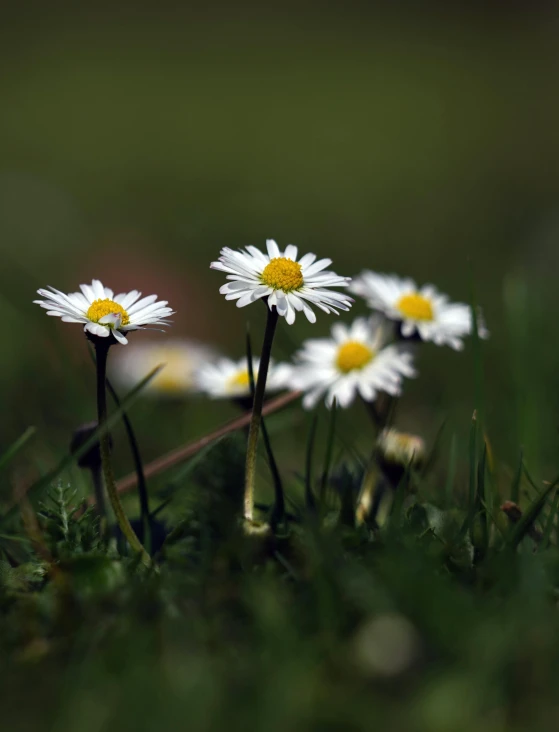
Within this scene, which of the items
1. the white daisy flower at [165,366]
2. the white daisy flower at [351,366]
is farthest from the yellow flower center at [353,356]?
the white daisy flower at [165,366]

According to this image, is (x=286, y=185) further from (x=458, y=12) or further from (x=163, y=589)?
(x=458, y=12)

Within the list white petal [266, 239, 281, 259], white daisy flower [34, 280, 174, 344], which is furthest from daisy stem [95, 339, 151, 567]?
white petal [266, 239, 281, 259]

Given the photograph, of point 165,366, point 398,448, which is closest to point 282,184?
point 165,366

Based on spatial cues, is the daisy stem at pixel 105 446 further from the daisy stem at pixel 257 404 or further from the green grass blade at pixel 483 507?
the green grass blade at pixel 483 507

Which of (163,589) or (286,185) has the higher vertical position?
(286,185)

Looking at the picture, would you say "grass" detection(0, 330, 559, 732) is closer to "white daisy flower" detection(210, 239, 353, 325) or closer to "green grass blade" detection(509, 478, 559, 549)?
"green grass blade" detection(509, 478, 559, 549)

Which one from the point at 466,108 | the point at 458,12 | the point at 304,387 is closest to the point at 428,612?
the point at 304,387
